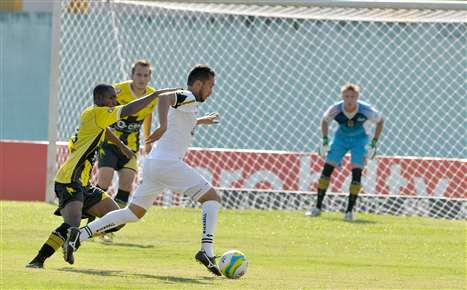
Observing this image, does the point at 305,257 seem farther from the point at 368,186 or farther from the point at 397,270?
the point at 368,186

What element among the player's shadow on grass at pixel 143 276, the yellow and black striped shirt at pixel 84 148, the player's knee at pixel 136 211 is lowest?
the player's shadow on grass at pixel 143 276

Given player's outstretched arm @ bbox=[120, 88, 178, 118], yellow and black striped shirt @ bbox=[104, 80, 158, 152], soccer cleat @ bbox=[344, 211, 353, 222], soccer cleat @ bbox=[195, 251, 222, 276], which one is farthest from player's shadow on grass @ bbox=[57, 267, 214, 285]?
soccer cleat @ bbox=[344, 211, 353, 222]

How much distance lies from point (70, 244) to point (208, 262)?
3.91 ft

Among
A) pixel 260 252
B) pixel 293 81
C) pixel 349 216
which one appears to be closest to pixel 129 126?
pixel 260 252

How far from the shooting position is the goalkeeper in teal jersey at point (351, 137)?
62.0ft

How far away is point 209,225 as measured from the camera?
36.5ft

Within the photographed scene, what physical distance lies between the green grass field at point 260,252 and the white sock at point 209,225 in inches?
9.9

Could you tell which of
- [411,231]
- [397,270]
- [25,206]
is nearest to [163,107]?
[397,270]

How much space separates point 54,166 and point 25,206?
1538 mm

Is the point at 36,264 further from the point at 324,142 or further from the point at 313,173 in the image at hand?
the point at 313,173

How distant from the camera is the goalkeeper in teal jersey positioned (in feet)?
62.0

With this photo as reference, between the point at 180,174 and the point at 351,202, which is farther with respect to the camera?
the point at 351,202

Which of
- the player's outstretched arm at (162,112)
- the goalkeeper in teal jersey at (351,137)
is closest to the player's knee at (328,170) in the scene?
the goalkeeper in teal jersey at (351,137)

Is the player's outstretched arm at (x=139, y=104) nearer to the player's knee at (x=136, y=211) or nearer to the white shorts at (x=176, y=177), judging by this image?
the white shorts at (x=176, y=177)
